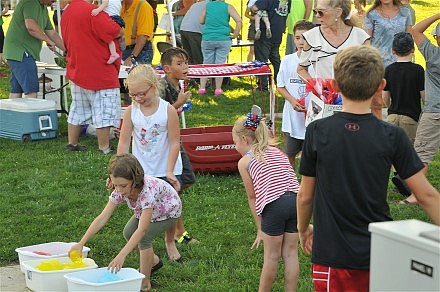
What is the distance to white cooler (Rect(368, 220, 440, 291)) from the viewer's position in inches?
110

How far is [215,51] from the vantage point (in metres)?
14.5

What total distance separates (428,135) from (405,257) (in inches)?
202

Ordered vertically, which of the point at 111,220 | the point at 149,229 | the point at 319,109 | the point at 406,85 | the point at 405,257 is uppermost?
the point at 405,257

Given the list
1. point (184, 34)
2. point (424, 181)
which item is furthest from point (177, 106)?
point (184, 34)

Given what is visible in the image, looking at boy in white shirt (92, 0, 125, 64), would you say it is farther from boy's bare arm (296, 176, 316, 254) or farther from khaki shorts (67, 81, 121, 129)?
boy's bare arm (296, 176, 316, 254)

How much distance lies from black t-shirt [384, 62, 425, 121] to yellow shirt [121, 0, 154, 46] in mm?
5596

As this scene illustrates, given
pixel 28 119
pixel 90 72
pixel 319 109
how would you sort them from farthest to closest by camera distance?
pixel 28 119, pixel 90 72, pixel 319 109

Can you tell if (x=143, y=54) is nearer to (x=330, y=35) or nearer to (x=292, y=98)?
(x=292, y=98)

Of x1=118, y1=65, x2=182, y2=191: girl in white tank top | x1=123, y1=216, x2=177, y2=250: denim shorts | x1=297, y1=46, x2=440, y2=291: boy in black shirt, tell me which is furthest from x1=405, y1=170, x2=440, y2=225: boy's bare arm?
x1=118, y1=65, x2=182, y2=191: girl in white tank top

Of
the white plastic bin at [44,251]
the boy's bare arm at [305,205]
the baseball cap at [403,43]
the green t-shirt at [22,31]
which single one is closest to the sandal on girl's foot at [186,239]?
the white plastic bin at [44,251]

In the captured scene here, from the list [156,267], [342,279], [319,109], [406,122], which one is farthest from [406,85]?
[342,279]

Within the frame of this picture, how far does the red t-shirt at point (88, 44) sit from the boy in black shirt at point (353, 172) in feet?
21.5

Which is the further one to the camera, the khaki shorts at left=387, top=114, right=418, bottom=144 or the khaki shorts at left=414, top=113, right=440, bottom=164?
the khaki shorts at left=387, top=114, right=418, bottom=144

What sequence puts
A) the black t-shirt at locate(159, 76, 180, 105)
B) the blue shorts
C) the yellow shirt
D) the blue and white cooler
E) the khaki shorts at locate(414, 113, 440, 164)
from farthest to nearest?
the yellow shirt
the blue shorts
the blue and white cooler
the khaki shorts at locate(414, 113, 440, 164)
the black t-shirt at locate(159, 76, 180, 105)
